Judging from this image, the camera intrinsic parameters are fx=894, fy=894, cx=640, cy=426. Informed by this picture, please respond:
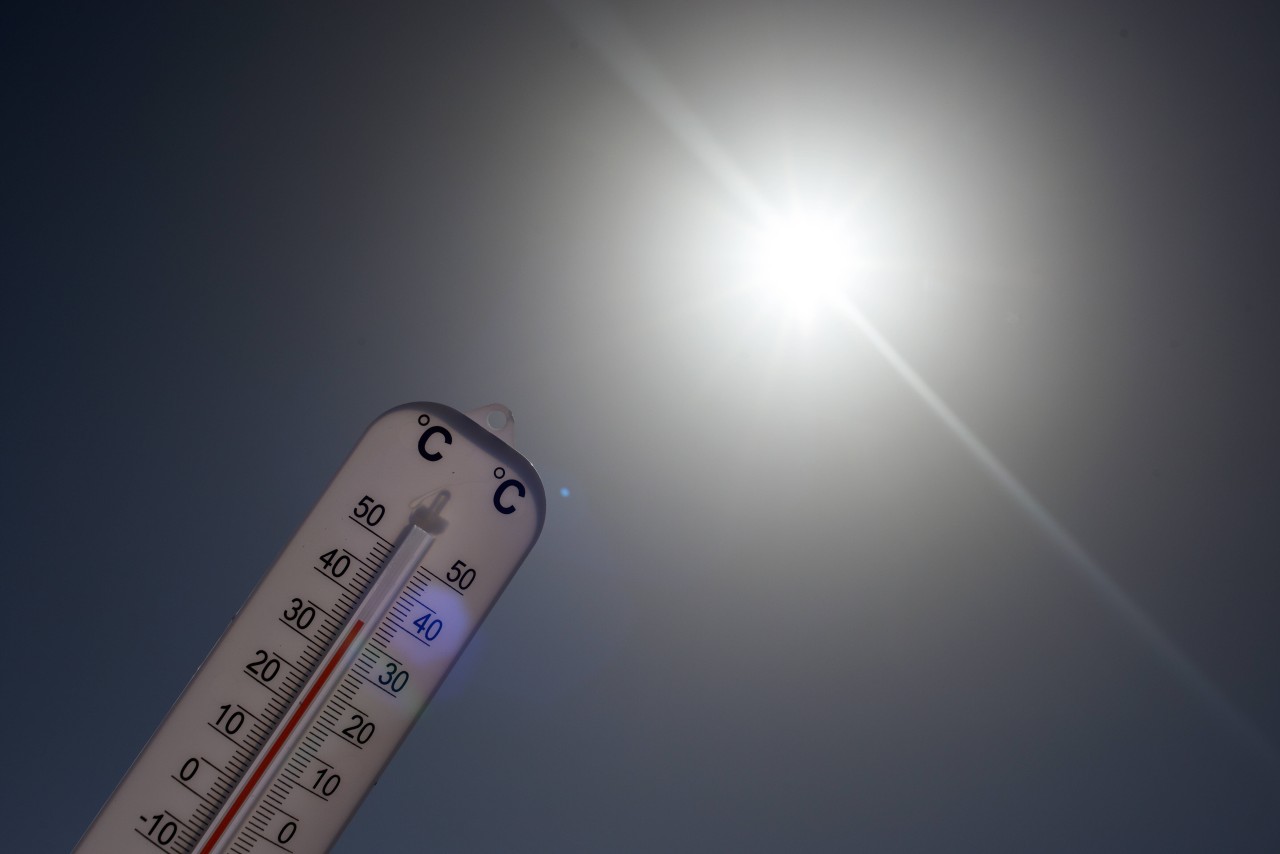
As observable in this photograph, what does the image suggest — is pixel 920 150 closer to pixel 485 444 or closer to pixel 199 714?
pixel 485 444

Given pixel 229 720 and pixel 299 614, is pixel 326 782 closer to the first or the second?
pixel 229 720

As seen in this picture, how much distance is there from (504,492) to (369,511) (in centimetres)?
26

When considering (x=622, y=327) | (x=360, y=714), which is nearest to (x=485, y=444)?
(x=360, y=714)


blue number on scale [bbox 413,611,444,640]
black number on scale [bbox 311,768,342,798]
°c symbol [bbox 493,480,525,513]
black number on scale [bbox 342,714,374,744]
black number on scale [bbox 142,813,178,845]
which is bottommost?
black number on scale [bbox 142,813,178,845]

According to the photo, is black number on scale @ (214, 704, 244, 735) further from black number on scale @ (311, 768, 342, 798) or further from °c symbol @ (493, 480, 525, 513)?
°c symbol @ (493, 480, 525, 513)

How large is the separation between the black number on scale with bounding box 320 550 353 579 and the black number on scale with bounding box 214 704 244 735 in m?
0.30

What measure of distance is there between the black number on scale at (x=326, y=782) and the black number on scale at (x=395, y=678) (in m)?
0.19

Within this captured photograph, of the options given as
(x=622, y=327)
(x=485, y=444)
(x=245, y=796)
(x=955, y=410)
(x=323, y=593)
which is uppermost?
(x=955, y=410)

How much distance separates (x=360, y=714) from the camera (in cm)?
172

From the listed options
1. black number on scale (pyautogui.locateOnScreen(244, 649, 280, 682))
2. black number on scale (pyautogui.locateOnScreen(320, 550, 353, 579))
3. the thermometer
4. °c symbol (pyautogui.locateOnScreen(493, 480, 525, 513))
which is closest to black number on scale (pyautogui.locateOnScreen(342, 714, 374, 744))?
the thermometer

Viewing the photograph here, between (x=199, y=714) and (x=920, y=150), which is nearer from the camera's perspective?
(x=199, y=714)

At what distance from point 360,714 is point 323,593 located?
243 millimetres

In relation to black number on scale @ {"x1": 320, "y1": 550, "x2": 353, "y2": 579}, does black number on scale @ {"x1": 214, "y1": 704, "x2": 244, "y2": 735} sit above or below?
below

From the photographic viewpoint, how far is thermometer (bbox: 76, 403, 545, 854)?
163cm
